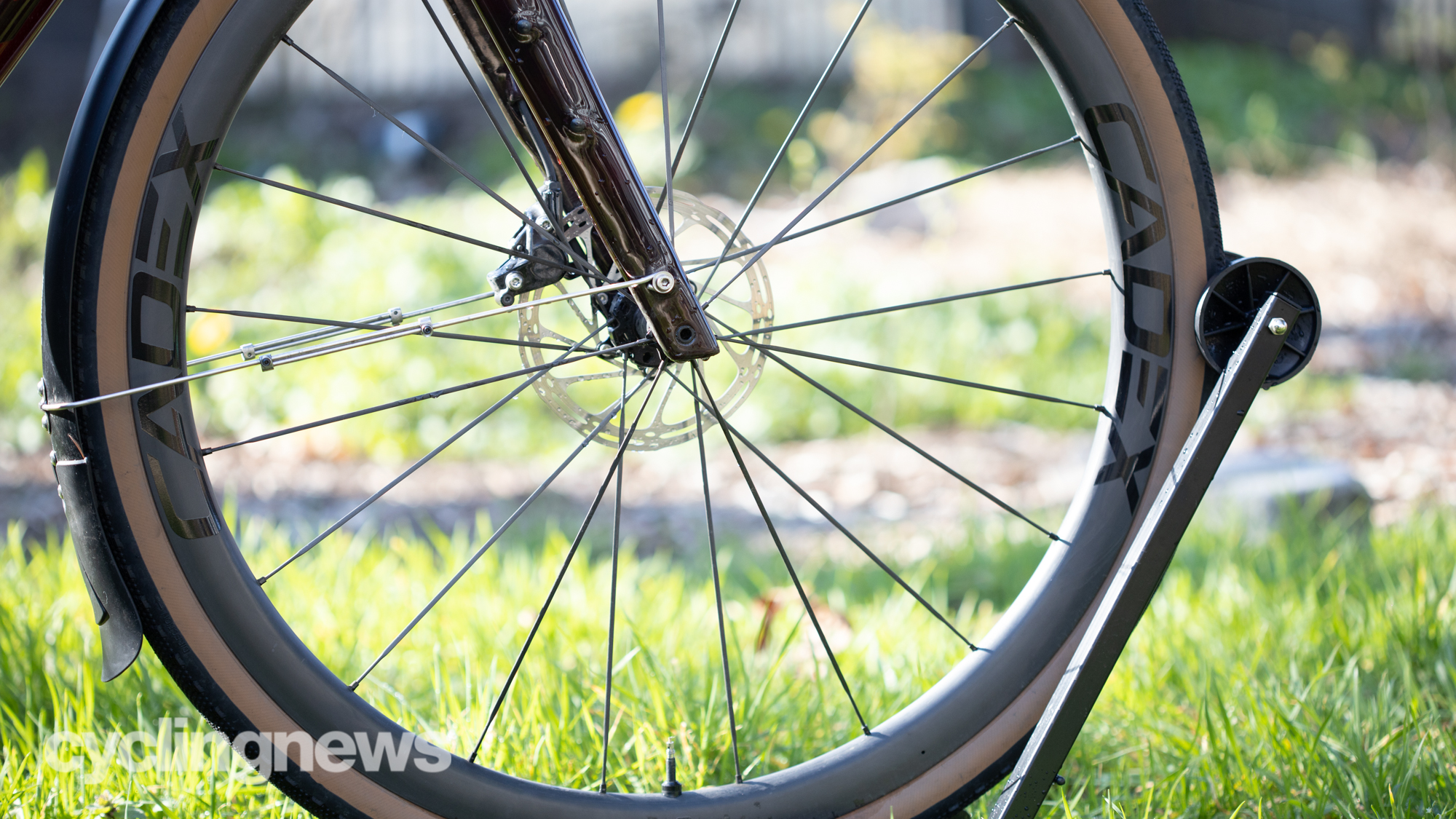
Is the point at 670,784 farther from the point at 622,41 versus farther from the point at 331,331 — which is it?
the point at 622,41

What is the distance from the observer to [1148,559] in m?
1.03

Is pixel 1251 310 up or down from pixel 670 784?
up

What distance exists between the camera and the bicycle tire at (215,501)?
2.89 ft

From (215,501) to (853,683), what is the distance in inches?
40.7

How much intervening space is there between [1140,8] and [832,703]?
42.6 inches

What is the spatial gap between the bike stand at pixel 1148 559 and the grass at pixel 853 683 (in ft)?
0.51

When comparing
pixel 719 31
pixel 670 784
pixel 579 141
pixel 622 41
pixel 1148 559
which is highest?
pixel 622 41

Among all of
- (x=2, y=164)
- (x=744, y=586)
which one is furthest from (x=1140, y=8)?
(x=2, y=164)

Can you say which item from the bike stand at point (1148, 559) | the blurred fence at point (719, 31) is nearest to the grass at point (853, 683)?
the bike stand at point (1148, 559)

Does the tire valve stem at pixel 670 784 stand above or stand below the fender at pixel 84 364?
below

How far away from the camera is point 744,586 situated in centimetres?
232

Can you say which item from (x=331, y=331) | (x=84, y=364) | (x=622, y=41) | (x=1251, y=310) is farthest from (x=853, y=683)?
(x=622, y=41)

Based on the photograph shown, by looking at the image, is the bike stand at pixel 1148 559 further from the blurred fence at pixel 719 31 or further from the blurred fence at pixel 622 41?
the blurred fence at pixel 622 41

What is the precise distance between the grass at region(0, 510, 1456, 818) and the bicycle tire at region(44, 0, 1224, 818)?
0.23 meters
